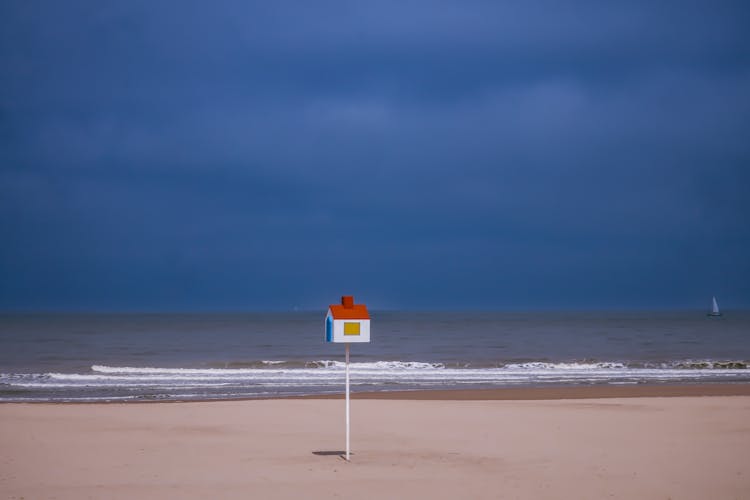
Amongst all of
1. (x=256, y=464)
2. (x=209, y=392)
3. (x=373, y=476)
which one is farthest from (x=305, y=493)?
(x=209, y=392)

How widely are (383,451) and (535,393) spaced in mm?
12265

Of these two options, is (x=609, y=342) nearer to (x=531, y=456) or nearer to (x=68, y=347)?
(x=68, y=347)

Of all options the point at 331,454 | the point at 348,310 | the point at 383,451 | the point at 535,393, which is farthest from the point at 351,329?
the point at 535,393

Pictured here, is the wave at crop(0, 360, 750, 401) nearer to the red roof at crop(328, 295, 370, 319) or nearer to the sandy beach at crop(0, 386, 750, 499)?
the sandy beach at crop(0, 386, 750, 499)

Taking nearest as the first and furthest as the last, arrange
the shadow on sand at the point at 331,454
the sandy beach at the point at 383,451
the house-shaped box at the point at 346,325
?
the sandy beach at the point at 383,451
the house-shaped box at the point at 346,325
the shadow on sand at the point at 331,454

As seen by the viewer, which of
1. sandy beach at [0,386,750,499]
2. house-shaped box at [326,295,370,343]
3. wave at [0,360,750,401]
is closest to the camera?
sandy beach at [0,386,750,499]

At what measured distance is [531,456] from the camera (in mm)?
10703

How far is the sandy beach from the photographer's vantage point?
8719mm

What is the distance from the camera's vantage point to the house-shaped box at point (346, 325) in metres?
9.47

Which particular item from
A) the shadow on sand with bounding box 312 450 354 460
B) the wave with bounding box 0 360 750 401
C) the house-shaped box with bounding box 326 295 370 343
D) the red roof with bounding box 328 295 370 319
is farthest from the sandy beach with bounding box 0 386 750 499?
the wave with bounding box 0 360 750 401

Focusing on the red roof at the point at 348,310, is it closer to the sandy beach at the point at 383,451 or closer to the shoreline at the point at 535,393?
the sandy beach at the point at 383,451

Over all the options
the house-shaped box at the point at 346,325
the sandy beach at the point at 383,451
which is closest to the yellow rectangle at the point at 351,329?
the house-shaped box at the point at 346,325

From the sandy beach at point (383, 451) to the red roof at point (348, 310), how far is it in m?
1.99

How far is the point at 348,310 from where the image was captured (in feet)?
31.8
